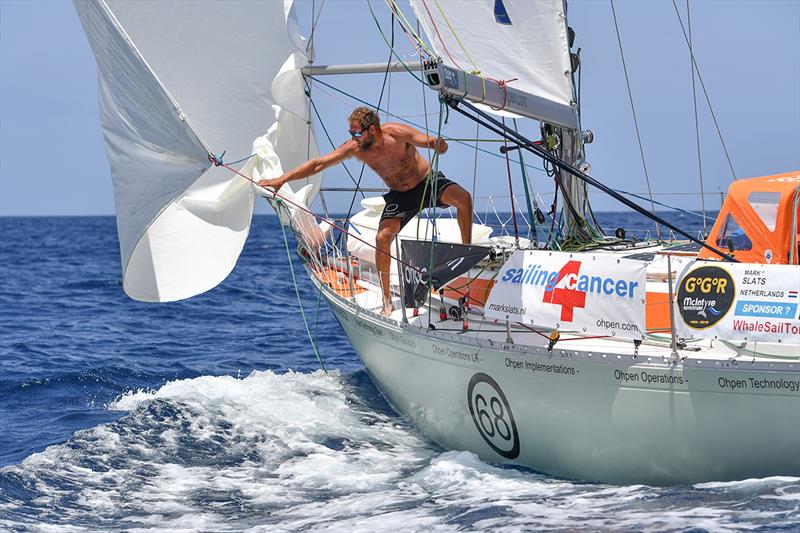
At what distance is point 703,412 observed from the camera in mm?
5691

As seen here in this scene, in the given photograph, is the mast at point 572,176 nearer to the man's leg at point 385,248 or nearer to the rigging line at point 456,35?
the rigging line at point 456,35

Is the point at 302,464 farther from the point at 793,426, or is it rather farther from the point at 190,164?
the point at 793,426

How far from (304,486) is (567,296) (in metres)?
2.19

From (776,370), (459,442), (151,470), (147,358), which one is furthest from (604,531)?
(147,358)

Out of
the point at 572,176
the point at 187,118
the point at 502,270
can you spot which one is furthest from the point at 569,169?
the point at 187,118

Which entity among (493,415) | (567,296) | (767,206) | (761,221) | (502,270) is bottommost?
(493,415)

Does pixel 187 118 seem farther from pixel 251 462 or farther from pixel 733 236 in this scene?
pixel 733 236

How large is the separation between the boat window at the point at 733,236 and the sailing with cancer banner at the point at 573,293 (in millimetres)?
1112

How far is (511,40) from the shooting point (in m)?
7.70

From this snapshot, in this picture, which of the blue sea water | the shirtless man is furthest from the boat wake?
the shirtless man

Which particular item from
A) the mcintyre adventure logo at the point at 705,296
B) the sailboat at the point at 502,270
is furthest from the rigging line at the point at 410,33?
the mcintyre adventure logo at the point at 705,296

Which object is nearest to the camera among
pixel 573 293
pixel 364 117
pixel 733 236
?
pixel 573 293

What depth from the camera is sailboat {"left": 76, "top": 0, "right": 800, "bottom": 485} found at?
572cm

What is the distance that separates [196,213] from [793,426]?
5.51 metres
